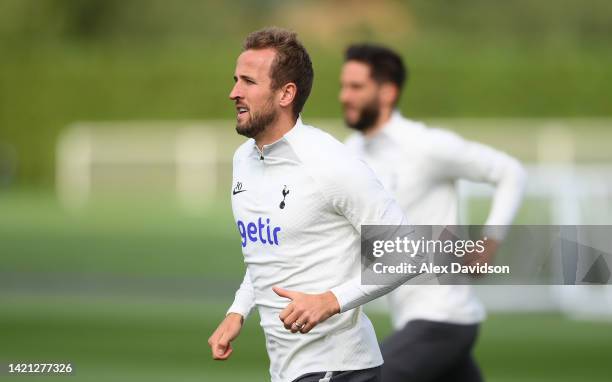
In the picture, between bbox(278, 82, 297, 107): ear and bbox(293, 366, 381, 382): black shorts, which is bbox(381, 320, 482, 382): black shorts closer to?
bbox(293, 366, 381, 382): black shorts

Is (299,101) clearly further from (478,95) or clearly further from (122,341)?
(478,95)

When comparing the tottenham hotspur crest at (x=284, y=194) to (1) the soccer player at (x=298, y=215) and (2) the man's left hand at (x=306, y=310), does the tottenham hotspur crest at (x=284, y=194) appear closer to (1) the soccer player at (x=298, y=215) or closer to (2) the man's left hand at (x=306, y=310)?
(1) the soccer player at (x=298, y=215)

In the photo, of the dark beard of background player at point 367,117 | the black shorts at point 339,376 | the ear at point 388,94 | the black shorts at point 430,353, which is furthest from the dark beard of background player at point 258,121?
the ear at point 388,94

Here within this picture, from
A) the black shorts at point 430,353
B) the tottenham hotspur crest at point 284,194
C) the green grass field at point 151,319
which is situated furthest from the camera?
the green grass field at point 151,319

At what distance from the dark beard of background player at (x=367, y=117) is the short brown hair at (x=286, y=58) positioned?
2.47m

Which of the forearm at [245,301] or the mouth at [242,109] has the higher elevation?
the mouth at [242,109]

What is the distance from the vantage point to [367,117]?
8.07m

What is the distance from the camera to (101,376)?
36.4 ft

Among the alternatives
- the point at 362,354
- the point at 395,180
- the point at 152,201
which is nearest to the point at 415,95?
the point at 152,201

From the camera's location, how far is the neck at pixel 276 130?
18.3 ft

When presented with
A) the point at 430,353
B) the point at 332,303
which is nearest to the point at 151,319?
the point at 430,353

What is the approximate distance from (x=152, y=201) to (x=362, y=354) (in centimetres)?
3084

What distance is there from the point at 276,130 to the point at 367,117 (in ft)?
8.39

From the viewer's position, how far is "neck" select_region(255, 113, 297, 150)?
557cm
